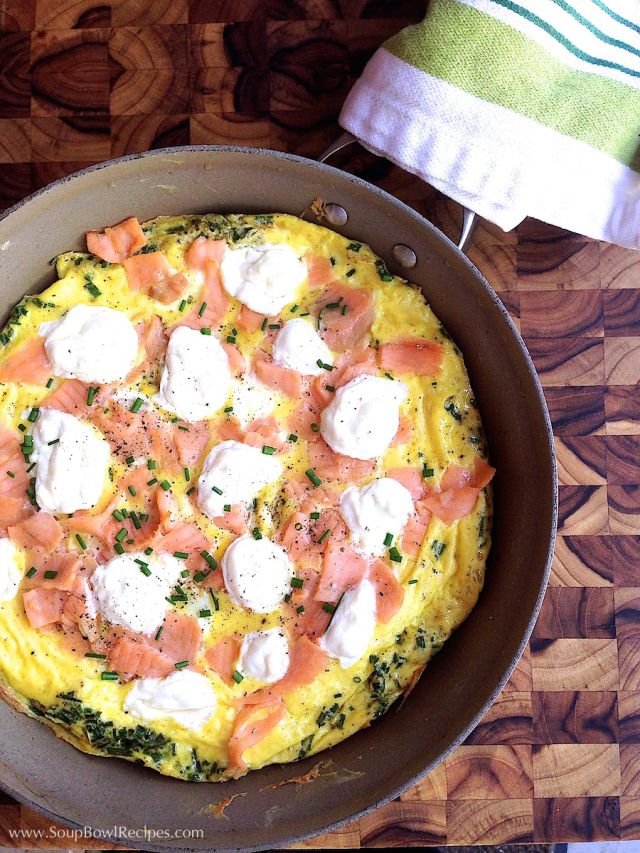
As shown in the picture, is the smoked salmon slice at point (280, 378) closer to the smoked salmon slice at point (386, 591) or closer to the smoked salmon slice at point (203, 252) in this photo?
the smoked salmon slice at point (203, 252)

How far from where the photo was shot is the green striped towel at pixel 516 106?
8.87ft

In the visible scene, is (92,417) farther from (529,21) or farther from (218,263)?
(529,21)

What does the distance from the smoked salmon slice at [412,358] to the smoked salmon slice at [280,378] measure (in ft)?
0.99

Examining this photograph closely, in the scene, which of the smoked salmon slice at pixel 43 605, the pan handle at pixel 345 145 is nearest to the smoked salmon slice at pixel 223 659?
the smoked salmon slice at pixel 43 605

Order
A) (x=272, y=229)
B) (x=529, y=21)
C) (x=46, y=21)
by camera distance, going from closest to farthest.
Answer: (x=529, y=21) → (x=272, y=229) → (x=46, y=21)

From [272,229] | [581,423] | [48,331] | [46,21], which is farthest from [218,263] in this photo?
[581,423]

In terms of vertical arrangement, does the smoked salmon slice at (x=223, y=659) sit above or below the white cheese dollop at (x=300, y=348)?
below

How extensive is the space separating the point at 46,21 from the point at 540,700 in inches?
122

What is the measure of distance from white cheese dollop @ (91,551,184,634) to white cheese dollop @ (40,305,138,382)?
0.63 metres

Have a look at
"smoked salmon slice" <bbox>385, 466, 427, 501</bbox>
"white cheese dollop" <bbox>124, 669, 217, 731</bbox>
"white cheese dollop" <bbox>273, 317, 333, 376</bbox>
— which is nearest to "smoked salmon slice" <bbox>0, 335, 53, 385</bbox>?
"white cheese dollop" <bbox>273, 317, 333, 376</bbox>

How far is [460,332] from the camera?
2930mm

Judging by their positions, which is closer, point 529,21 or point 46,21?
point 529,21

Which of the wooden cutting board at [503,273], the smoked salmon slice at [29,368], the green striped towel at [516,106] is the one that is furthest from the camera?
the wooden cutting board at [503,273]

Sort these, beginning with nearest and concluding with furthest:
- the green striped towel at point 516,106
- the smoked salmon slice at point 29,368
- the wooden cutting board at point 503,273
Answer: the green striped towel at point 516,106 → the smoked salmon slice at point 29,368 → the wooden cutting board at point 503,273
